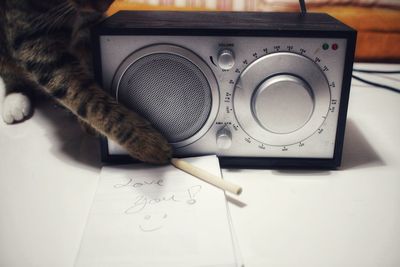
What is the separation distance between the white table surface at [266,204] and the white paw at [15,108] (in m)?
0.03

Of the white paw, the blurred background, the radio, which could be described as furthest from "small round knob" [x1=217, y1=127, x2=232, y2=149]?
the blurred background

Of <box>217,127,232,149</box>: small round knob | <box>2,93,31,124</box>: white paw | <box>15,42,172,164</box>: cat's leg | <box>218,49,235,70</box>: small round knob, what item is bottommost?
<box>2,93,31,124</box>: white paw

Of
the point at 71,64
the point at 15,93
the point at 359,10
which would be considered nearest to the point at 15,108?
the point at 15,93

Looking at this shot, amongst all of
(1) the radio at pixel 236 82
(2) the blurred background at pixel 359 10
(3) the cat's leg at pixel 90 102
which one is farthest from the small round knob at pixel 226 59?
(2) the blurred background at pixel 359 10

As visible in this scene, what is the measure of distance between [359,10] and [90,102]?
76 cm

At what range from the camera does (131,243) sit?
41 centimetres

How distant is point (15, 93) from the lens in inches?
A: 31.2

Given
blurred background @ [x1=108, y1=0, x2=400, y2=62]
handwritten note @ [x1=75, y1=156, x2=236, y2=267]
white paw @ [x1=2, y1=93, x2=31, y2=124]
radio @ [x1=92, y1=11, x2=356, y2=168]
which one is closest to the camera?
handwritten note @ [x1=75, y1=156, x2=236, y2=267]

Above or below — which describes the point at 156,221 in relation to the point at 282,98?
below

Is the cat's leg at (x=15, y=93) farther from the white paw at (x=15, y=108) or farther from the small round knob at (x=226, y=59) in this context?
the small round knob at (x=226, y=59)

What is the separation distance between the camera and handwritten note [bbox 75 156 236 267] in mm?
394

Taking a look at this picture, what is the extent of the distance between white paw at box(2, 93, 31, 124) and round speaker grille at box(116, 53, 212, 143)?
278 millimetres

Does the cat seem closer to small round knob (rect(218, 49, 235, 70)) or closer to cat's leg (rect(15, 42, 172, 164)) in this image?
cat's leg (rect(15, 42, 172, 164))

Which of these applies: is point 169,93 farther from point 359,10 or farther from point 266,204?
point 359,10
